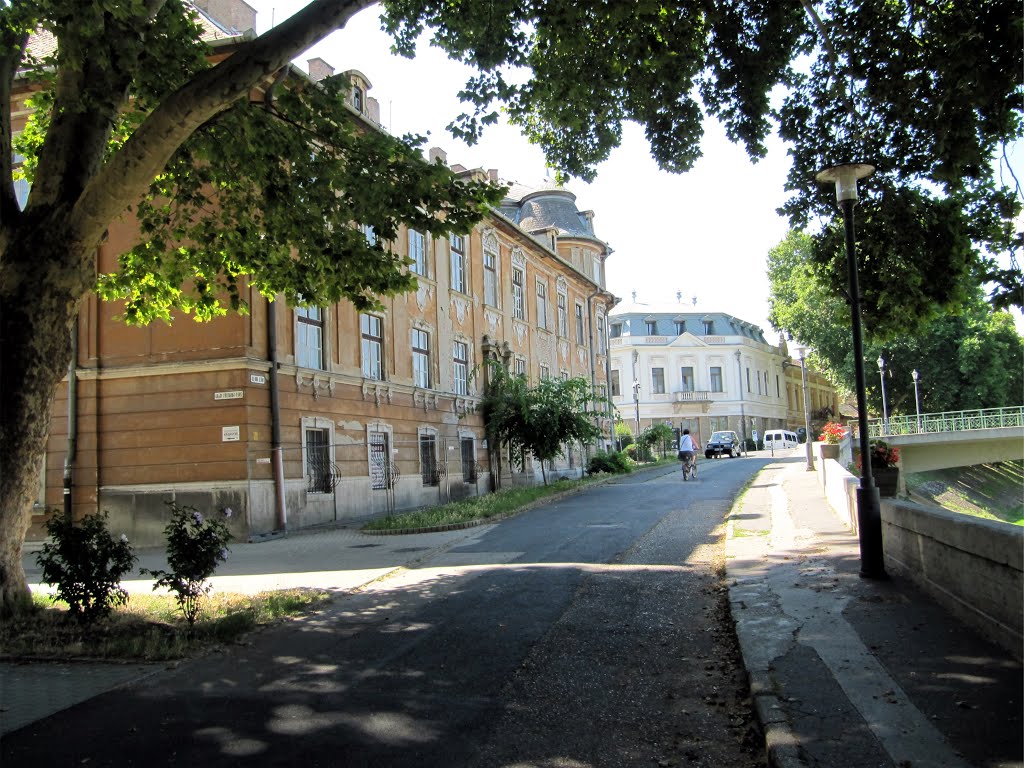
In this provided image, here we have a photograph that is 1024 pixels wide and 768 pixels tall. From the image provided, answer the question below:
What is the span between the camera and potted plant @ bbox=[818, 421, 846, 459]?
A: 19359 mm

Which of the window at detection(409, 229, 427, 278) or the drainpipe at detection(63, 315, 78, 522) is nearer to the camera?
the drainpipe at detection(63, 315, 78, 522)

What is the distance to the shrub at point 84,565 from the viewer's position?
6793 millimetres

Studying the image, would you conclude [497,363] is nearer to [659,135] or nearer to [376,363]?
[376,363]

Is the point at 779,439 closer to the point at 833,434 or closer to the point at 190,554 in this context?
the point at 833,434

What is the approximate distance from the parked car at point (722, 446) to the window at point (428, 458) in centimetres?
3159

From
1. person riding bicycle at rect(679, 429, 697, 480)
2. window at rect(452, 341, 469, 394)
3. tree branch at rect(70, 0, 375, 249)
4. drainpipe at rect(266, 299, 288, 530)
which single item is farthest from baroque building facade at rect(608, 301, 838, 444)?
tree branch at rect(70, 0, 375, 249)

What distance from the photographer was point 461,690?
5.17 meters

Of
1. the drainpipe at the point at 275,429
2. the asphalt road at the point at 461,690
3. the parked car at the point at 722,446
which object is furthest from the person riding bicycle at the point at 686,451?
the parked car at the point at 722,446

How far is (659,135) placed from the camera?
412 inches

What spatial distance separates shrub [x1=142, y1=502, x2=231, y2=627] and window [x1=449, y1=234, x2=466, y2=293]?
63.9ft

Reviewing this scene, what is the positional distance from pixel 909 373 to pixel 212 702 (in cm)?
6289

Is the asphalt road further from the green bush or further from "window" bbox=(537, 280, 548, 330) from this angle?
"window" bbox=(537, 280, 548, 330)

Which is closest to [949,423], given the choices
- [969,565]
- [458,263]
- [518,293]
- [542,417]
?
[518,293]

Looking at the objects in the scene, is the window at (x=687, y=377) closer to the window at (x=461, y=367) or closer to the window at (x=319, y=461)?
the window at (x=461, y=367)
